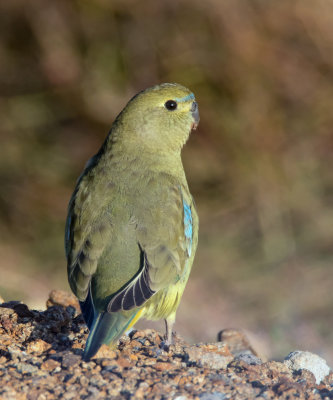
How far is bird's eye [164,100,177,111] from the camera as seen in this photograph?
4469 millimetres

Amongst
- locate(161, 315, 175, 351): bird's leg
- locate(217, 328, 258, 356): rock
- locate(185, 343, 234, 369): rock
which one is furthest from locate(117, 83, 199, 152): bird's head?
locate(185, 343, 234, 369): rock

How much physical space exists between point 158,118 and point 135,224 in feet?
2.87

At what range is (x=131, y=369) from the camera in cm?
325

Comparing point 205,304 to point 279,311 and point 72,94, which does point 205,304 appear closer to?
point 279,311

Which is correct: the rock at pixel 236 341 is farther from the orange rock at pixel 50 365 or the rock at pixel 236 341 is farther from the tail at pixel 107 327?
the orange rock at pixel 50 365

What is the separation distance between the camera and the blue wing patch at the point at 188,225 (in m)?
4.00

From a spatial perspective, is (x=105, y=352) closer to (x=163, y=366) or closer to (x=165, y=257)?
(x=163, y=366)

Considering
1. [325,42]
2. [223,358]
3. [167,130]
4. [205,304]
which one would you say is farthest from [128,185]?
[325,42]

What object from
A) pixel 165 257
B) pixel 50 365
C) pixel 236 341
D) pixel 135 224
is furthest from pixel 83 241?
pixel 236 341

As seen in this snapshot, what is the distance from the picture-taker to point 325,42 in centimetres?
704

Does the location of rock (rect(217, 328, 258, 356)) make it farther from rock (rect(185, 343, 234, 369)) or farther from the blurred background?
the blurred background

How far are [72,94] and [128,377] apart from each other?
13.5 ft

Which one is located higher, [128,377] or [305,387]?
[305,387]

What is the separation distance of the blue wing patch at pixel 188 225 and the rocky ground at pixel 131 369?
1.65 feet
